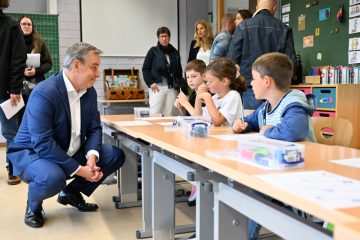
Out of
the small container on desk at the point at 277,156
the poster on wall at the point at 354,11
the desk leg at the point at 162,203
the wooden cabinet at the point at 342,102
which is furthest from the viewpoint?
the poster on wall at the point at 354,11

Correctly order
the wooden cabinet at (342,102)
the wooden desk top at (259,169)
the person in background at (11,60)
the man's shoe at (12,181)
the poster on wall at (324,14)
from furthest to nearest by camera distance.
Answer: the poster on wall at (324,14) < the wooden cabinet at (342,102) < the man's shoe at (12,181) < the person in background at (11,60) < the wooden desk top at (259,169)

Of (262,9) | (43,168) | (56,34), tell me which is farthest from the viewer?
(56,34)

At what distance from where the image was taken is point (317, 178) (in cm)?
99

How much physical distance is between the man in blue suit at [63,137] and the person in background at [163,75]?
2.15 metres

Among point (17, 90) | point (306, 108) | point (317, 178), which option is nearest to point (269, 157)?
point (317, 178)

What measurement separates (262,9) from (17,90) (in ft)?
6.24

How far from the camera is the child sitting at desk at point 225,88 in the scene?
231cm

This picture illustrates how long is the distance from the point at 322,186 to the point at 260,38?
2.16 meters

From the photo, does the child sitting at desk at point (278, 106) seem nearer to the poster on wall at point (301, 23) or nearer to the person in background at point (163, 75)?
the person in background at point (163, 75)

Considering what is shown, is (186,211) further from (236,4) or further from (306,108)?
(236,4)

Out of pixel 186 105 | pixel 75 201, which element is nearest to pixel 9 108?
pixel 75 201

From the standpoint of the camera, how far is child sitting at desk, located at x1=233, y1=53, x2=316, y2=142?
5.15 ft

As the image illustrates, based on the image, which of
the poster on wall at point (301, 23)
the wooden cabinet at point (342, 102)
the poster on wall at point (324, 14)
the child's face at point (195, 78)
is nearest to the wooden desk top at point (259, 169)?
the child's face at point (195, 78)

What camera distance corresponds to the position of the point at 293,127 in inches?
61.3
